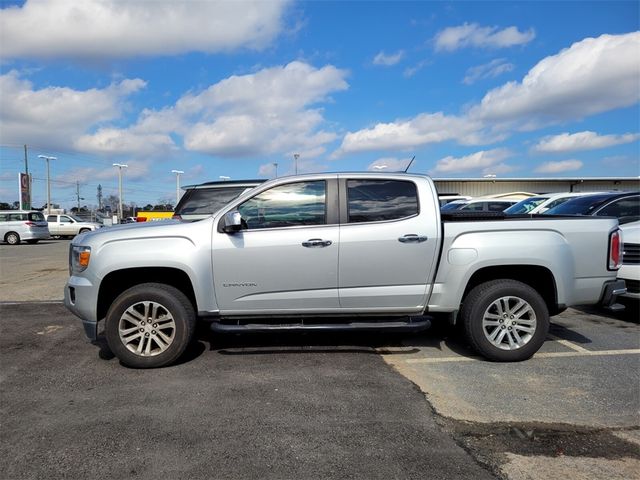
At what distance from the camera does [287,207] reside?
16.7ft

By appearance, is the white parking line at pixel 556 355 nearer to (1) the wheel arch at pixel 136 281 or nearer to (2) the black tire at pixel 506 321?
(2) the black tire at pixel 506 321

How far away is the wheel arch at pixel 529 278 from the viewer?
5.14 m

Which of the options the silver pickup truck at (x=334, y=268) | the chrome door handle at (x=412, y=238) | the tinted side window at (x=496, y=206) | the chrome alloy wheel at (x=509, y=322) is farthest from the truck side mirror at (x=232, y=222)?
the tinted side window at (x=496, y=206)

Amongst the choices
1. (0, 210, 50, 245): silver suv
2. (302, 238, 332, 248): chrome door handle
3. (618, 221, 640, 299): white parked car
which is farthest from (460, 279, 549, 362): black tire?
(0, 210, 50, 245): silver suv

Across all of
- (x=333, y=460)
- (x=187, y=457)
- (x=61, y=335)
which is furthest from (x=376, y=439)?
(x=61, y=335)

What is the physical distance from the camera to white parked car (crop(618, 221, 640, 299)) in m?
6.33

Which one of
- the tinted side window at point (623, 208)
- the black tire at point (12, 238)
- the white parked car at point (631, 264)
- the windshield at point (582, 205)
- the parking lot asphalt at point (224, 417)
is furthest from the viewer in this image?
the black tire at point (12, 238)

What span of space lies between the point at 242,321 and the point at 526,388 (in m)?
2.82

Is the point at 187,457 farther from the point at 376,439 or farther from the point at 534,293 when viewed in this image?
the point at 534,293

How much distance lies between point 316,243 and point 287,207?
1.72ft

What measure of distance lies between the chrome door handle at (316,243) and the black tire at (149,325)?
4.44 feet

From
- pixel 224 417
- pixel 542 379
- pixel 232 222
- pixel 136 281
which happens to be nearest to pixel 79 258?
pixel 136 281

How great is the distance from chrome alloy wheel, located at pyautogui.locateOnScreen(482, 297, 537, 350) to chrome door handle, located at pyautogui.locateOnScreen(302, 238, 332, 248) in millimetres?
1812

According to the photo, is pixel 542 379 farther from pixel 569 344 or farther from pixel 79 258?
pixel 79 258
